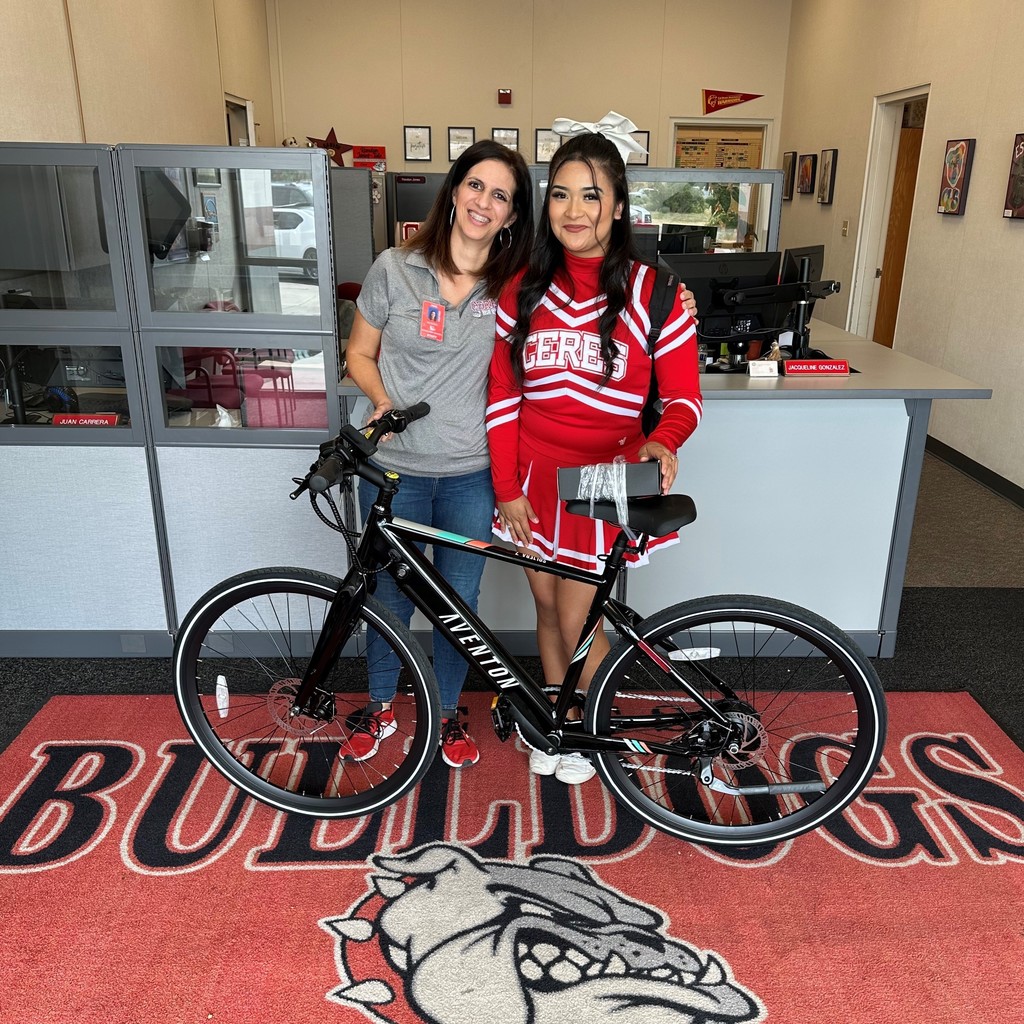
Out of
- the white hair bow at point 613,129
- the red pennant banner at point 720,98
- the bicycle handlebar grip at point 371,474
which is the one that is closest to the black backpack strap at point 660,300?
the bicycle handlebar grip at point 371,474

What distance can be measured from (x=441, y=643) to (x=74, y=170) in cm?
156

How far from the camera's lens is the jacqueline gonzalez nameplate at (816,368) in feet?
8.55

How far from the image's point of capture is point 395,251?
6.16 ft

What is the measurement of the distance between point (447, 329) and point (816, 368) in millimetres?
1300

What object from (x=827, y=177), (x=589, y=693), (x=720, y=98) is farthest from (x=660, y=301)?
(x=720, y=98)

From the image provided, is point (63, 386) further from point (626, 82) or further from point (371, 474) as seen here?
point (626, 82)

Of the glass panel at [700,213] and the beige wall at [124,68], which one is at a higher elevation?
the beige wall at [124,68]

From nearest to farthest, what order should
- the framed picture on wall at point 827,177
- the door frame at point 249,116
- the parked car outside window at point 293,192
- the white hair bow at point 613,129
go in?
the parked car outside window at point 293,192, the white hair bow at point 613,129, the framed picture on wall at point 827,177, the door frame at point 249,116

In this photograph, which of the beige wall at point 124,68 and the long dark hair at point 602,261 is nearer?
the long dark hair at point 602,261

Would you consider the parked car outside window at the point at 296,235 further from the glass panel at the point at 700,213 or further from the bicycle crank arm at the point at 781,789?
the bicycle crank arm at the point at 781,789

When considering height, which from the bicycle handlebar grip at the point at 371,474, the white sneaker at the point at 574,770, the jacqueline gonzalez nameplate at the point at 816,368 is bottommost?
the white sneaker at the point at 574,770

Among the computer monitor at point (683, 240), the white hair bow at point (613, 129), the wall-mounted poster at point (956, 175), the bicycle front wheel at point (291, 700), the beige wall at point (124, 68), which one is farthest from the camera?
the wall-mounted poster at point (956, 175)

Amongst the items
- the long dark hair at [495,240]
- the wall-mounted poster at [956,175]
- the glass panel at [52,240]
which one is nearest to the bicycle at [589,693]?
the long dark hair at [495,240]

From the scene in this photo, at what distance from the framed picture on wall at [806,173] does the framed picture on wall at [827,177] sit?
0.20 meters
